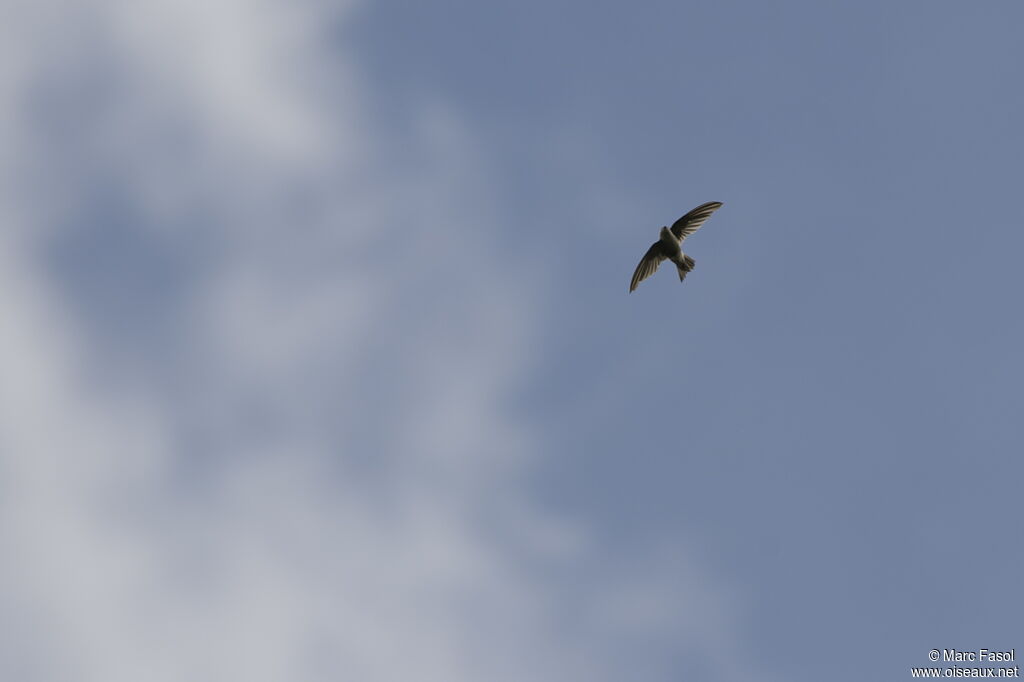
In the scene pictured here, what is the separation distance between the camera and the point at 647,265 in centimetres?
3978

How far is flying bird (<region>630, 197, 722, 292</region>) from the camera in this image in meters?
38.1

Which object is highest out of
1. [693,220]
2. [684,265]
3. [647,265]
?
[693,220]

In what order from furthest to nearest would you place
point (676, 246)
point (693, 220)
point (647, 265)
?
point (647, 265), point (693, 220), point (676, 246)

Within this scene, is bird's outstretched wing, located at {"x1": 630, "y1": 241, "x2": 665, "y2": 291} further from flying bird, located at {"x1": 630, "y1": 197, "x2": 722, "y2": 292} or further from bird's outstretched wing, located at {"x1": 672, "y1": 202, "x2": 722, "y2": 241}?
bird's outstretched wing, located at {"x1": 672, "y1": 202, "x2": 722, "y2": 241}

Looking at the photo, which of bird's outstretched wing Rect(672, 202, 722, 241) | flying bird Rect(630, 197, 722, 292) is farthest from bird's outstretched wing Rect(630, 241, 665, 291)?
bird's outstretched wing Rect(672, 202, 722, 241)

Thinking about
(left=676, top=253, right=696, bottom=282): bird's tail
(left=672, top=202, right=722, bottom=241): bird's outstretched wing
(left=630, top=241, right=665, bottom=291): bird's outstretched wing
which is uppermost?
(left=672, top=202, right=722, bottom=241): bird's outstretched wing

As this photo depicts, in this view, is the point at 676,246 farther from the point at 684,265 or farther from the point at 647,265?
the point at 647,265

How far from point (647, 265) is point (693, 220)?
2.47 metres

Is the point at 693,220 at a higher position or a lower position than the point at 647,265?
higher

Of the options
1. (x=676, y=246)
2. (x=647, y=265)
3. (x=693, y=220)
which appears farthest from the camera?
(x=647, y=265)

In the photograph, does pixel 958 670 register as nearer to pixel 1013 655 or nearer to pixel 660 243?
pixel 1013 655

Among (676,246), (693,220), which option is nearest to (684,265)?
(676,246)

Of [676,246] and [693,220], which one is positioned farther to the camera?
[693,220]

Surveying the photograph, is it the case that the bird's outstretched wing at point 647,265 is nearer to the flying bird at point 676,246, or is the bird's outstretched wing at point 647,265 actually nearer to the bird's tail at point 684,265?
the flying bird at point 676,246
